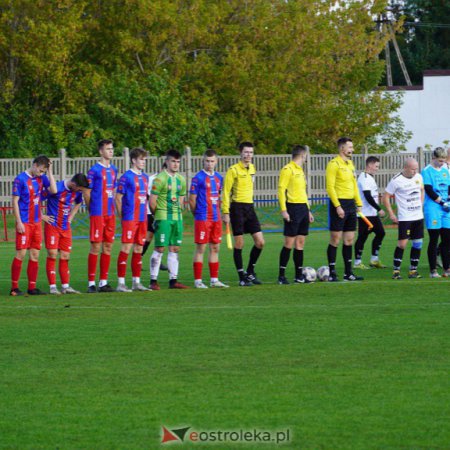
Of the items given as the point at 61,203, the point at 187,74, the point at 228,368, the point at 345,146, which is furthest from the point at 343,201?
the point at 187,74

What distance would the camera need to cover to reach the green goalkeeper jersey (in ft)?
55.5

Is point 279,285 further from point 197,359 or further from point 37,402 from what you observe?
point 37,402

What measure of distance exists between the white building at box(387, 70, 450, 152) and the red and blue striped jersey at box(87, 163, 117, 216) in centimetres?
4192

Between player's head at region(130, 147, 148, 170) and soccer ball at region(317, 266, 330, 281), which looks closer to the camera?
player's head at region(130, 147, 148, 170)

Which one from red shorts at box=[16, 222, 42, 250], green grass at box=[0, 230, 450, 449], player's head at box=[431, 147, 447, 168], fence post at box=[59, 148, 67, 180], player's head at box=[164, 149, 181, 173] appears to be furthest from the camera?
fence post at box=[59, 148, 67, 180]

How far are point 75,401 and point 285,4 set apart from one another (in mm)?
38740

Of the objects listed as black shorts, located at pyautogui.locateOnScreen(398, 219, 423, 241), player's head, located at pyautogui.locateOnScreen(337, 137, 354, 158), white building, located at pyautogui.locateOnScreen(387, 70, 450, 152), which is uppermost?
white building, located at pyautogui.locateOnScreen(387, 70, 450, 152)

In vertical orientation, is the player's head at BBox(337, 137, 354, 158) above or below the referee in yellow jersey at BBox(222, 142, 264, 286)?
above

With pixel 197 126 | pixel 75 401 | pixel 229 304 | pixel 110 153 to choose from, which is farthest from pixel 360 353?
pixel 197 126

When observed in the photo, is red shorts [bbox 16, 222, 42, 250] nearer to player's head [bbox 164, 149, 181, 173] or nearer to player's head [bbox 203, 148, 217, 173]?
player's head [bbox 164, 149, 181, 173]

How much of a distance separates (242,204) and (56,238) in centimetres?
287

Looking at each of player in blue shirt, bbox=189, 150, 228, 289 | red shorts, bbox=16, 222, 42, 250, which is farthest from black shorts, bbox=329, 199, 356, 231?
red shorts, bbox=16, 222, 42, 250

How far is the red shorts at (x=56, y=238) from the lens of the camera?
16469 mm

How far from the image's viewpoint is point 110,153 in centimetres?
1616
